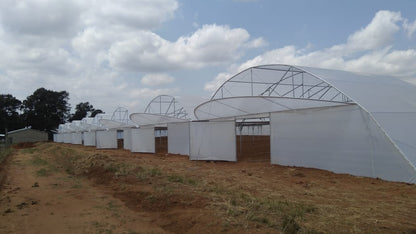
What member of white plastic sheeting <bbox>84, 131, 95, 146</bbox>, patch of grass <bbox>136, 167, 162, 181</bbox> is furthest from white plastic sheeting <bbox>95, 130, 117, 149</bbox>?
patch of grass <bbox>136, 167, 162, 181</bbox>

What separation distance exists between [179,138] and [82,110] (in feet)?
262

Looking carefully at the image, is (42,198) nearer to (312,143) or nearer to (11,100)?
(312,143)

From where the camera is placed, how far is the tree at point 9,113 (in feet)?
214

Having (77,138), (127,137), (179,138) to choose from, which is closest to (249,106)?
(179,138)

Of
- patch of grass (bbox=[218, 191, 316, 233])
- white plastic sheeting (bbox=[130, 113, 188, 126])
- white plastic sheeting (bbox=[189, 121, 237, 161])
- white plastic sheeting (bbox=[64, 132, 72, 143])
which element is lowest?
white plastic sheeting (bbox=[64, 132, 72, 143])

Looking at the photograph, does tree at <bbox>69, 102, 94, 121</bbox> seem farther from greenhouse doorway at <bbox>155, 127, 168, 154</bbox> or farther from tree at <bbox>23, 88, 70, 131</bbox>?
greenhouse doorway at <bbox>155, 127, 168, 154</bbox>

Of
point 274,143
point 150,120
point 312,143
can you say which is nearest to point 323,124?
point 312,143

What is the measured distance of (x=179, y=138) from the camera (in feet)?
72.0

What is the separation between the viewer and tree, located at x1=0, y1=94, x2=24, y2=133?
65.4m

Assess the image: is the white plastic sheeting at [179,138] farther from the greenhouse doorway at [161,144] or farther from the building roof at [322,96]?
the greenhouse doorway at [161,144]

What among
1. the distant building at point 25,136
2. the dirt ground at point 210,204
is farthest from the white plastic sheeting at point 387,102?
the distant building at point 25,136

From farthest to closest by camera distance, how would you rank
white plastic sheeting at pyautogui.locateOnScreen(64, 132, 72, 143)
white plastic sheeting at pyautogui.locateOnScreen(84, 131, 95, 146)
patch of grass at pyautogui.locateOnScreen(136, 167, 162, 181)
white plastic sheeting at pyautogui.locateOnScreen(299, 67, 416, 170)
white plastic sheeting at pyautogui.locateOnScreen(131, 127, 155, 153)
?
white plastic sheeting at pyautogui.locateOnScreen(64, 132, 72, 143) → white plastic sheeting at pyautogui.locateOnScreen(84, 131, 95, 146) → white plastic sheeting at pyautogui.locateOnScreen(131, 127, 155, 153) → patch of grass at pyautogui.locateOnScreen(136, 167, 162, 181) → white plastic sheeting at pyautogui.locateOnScreen(299, 67, 416, 170)

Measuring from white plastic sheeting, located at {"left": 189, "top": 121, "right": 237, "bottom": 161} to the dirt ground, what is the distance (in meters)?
5.20

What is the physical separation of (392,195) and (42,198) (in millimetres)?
10015
